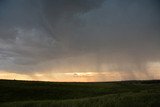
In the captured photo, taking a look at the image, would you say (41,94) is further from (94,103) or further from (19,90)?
(94,103)

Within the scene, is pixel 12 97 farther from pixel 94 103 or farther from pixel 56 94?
pixel 94 103

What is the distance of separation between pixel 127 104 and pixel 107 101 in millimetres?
2713

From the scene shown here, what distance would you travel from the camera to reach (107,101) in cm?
3744

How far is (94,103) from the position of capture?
3747 centimetres

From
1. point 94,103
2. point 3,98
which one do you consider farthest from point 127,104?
point 3,98

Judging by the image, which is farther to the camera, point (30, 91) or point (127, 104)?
point (30, 91)

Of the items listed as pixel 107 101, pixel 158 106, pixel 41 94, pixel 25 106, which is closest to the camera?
pixel 158 106

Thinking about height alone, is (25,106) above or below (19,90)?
below

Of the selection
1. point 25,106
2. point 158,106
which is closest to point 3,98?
point 25,106

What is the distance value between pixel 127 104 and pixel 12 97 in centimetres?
2681

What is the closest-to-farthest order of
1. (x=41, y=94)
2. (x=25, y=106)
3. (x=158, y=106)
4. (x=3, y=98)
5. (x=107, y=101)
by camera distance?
1. (x=158, y=106)
2. (x=107, y=101)
3. (x=25, y=106)
4. (x=3, y=98)
5. (x=41, y=94)

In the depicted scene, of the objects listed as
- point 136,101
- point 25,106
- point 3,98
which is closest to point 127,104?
point 136,101

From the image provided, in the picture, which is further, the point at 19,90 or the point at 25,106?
the point at 19,90

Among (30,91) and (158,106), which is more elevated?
(30,91)
